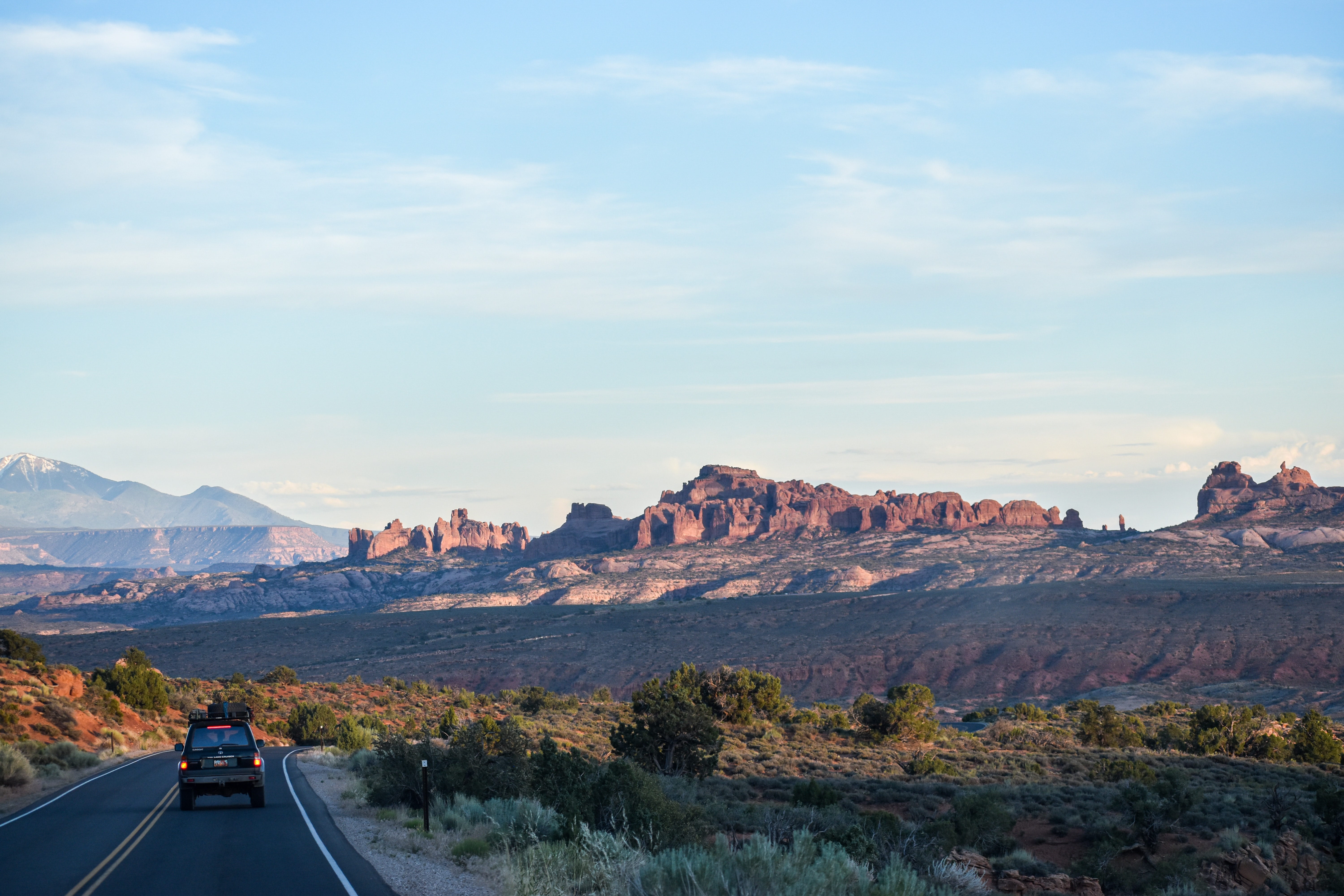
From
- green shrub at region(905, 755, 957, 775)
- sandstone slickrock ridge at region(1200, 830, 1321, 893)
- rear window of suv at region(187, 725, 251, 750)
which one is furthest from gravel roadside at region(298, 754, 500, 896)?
green shrub at region(905, 755, 957, 775)

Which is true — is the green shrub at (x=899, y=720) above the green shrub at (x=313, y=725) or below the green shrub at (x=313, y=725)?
above

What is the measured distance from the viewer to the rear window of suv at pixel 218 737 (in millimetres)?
20469

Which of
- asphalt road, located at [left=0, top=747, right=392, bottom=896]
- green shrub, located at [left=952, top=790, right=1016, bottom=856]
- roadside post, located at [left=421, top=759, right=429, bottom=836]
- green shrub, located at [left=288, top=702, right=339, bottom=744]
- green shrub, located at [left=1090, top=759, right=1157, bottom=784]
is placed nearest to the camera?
asphalt road, located at [left=0, top=747, right=392, bottom=896]

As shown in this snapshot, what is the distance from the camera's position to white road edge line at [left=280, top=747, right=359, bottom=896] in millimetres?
12602

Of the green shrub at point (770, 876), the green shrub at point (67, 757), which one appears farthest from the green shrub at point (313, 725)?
the green shrub at point (770, 876)

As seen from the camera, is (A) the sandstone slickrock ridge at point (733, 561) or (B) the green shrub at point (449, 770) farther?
(A) the sandstone slickrock ridge at point (733, 561)

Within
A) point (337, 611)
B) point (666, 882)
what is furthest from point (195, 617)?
point (666, 882)

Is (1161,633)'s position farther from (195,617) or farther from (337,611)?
(195,617)

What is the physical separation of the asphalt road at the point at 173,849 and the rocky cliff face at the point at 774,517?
133671 mm

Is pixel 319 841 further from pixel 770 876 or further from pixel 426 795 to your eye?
pixel 770 876

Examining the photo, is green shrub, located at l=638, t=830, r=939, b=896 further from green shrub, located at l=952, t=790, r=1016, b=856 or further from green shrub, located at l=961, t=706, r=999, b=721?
green shrub, located at l=961, t=706, r=999, b=721

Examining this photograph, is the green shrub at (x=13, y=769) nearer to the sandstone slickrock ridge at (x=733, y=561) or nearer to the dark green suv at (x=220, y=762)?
the dark green suv at (x=220, y=762)

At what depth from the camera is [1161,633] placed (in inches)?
2867

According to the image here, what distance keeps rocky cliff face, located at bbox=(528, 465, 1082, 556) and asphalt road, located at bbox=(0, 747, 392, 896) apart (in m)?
134
